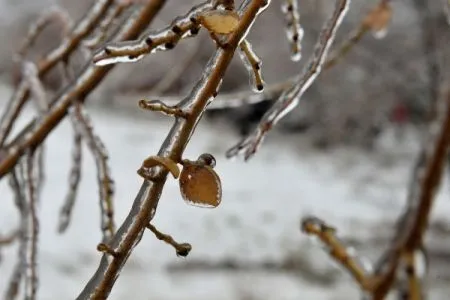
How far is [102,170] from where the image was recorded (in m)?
0.32

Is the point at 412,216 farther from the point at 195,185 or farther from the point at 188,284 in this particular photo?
the point at 188,284

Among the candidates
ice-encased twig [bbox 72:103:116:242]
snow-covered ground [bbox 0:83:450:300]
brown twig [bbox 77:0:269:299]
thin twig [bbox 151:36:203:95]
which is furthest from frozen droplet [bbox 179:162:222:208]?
snow-covered ground [bbox 0:83:450:300]

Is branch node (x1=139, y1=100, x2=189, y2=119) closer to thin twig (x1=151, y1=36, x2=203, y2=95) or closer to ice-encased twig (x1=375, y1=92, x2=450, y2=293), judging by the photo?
ice-encased twig (x1=375, y1=92, x2=450, y2=293)

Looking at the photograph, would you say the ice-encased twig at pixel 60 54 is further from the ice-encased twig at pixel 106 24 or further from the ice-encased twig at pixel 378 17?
the ice-encased twig at pixel 378 17

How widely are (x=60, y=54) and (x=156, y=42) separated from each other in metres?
0.23

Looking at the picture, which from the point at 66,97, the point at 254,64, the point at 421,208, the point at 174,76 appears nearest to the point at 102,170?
the point at 66,97

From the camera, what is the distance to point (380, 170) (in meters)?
3.01

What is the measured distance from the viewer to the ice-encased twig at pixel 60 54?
1.24ft

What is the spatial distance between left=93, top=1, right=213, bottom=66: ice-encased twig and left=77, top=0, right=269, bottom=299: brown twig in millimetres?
11

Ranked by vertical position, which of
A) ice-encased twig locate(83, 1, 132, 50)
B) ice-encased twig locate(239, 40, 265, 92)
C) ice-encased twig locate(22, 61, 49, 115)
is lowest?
ice-encased twig locate(22, 61, 49, 115)

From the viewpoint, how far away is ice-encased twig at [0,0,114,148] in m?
0.38

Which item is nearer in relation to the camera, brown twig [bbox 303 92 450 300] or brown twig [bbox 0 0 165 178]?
brown twig [bbox 0 0 165 178]

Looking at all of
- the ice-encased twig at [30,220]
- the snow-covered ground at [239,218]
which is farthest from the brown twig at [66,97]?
the snow-covered ground at [239,218]

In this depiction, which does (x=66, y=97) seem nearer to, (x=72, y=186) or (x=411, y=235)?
(x=72, y=186)
